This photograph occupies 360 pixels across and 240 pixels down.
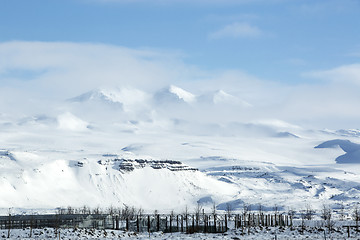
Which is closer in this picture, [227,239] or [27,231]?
[227,239]

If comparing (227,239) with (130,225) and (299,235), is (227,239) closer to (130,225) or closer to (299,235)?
(299,235)

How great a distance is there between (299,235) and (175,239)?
18.1 meters

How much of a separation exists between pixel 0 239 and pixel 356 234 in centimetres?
4468

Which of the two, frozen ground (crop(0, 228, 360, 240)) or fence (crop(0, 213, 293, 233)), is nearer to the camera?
frozen ground (crop(0, 228, 360, 240))

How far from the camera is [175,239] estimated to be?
6625 cm

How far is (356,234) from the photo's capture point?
77.8 metres

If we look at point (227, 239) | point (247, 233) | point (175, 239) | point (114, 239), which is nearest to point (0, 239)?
point (114, 239)

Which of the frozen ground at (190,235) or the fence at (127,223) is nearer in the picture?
the frozen ground at (190,235)

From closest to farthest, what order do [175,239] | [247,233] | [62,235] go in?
1. [175,239]
2. [62,235]
3. [247,233]

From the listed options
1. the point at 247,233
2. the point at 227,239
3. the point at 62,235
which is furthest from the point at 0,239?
the point at 247,233

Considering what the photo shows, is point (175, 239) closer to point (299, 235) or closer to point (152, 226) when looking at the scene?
point (299, 235)

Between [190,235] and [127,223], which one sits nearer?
[190,235]

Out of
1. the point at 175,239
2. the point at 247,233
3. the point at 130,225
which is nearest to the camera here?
the point at 175,239

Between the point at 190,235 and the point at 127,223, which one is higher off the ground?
the point at 127,223
